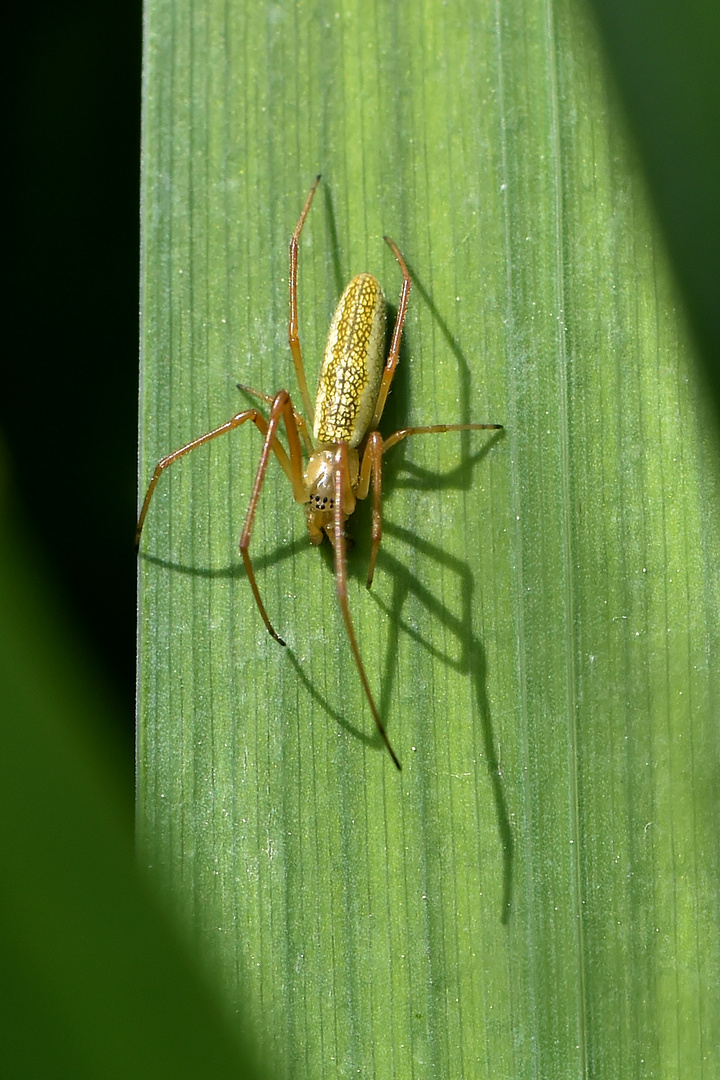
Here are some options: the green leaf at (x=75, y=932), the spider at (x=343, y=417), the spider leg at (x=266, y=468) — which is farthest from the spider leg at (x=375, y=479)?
the green leaf at (x=75, y=932)

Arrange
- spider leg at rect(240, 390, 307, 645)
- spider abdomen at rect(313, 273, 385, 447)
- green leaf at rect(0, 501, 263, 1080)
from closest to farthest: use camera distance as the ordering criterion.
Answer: green leaf at rect(0, 501, 263, 1080), spider leg at rect(240, 390, 307, 645), spider abdomen at rect(313, 273, 385, 447)

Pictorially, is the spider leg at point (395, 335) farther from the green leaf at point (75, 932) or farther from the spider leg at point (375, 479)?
the green leaf at point (75, 932)

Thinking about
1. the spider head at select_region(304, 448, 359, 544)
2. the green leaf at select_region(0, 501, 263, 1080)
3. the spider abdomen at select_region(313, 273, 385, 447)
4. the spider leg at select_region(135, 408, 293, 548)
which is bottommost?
the green leaf at select_region(0, 501, 263, 1080)

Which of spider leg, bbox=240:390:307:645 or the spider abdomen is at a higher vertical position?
the spider abdomen

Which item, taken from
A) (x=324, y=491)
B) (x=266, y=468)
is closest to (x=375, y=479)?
(x=324, y=491)

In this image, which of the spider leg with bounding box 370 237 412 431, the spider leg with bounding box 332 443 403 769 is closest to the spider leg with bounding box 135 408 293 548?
the spider leg with bounding box 332 443 403 769

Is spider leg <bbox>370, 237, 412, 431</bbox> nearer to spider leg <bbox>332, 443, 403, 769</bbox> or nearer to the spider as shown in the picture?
the spider

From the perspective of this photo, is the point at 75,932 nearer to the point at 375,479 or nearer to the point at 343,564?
the point at 343,564
